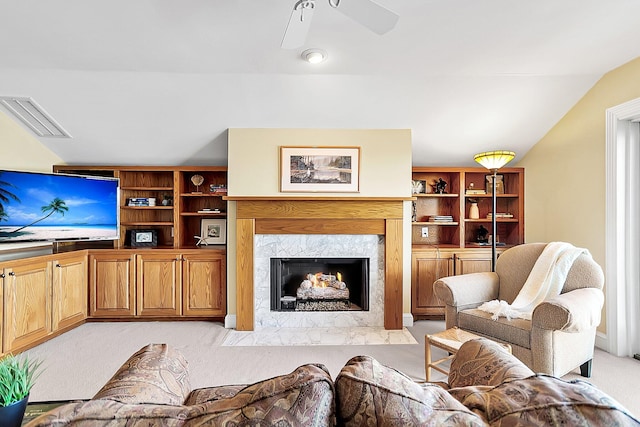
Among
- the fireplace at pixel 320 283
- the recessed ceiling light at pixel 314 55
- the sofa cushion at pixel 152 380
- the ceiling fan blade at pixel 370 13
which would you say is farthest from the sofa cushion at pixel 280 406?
the fireplace at pixel 320 283

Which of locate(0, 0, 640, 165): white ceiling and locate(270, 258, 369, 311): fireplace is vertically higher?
locate(0, 0, 640, 165): white ceiling

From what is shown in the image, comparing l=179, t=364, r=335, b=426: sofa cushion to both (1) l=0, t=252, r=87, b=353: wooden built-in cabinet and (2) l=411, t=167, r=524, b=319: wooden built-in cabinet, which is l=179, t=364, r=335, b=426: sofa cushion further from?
(2) l=411, t=167, r=524, b=319: wooden built-in cabinet

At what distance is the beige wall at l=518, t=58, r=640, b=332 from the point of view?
9.86 feet

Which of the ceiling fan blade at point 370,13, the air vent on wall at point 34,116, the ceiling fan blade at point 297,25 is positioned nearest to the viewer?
the ceiling fan blade at point 370,13

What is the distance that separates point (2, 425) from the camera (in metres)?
1.01

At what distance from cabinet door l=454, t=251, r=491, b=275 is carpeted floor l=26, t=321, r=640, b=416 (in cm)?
82

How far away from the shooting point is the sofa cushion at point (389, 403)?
66 centimetres

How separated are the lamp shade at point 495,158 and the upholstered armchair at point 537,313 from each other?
3.04 feet

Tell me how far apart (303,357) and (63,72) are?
130 inches

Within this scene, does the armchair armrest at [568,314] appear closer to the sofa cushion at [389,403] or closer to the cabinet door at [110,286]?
the sofa cushion at [389,403]

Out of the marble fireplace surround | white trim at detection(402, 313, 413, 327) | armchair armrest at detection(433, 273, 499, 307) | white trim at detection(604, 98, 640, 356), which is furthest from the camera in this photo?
white trim at detection(402, 313, 413, 327)

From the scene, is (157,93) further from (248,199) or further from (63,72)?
(248,199)

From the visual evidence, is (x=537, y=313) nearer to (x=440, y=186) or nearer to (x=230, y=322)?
(x=440, y=186)

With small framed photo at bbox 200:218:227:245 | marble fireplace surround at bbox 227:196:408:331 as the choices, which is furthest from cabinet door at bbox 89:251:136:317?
marble fireplace surround at bbox 227:196:408:331
